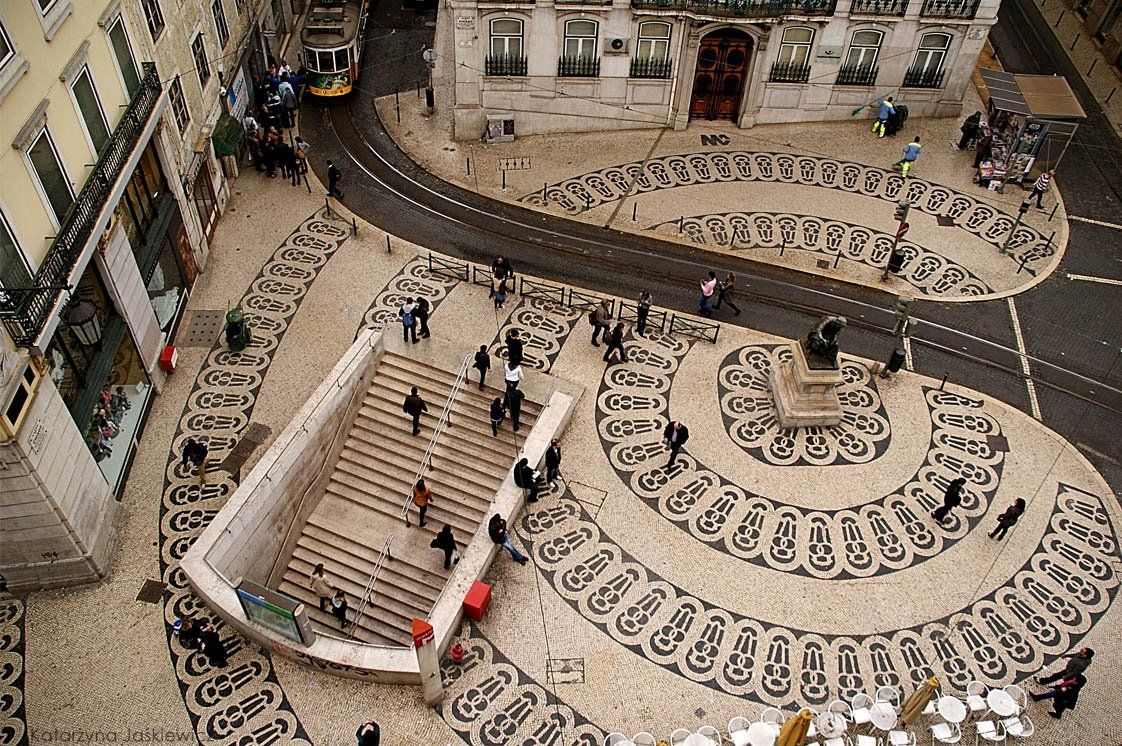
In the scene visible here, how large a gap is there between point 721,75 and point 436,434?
19.7m

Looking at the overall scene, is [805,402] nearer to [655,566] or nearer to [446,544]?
[655,566]

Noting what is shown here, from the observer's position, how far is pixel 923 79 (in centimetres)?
3381

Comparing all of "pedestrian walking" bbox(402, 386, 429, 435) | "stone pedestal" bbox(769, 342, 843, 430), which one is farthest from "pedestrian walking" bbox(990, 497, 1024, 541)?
"pedestrian walking" bbox(402, 386, 429, 435)

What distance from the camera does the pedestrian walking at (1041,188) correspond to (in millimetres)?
30469

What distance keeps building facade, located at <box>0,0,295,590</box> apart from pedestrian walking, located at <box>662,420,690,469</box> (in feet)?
43.2

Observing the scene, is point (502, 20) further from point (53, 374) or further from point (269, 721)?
point (269, 721)

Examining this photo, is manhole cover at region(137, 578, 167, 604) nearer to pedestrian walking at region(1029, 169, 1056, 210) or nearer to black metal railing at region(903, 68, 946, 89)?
pedestrian walking at region(1029, 169, 1056, 210)

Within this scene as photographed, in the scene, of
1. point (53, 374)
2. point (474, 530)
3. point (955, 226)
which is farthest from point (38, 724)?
point (955, 226)

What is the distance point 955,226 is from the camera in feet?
99.0

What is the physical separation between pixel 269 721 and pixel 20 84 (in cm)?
1324

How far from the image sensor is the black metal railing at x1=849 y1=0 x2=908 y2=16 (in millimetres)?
31250

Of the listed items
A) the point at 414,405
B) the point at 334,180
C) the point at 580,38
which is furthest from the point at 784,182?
the point at 414,405

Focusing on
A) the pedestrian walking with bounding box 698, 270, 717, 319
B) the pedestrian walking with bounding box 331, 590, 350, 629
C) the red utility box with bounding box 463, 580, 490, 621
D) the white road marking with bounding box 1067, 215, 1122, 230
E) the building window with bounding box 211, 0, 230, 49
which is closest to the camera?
the red utility box with bounding box 463, 580, 490, 621

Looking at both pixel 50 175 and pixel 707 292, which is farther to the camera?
pixel 707 292
